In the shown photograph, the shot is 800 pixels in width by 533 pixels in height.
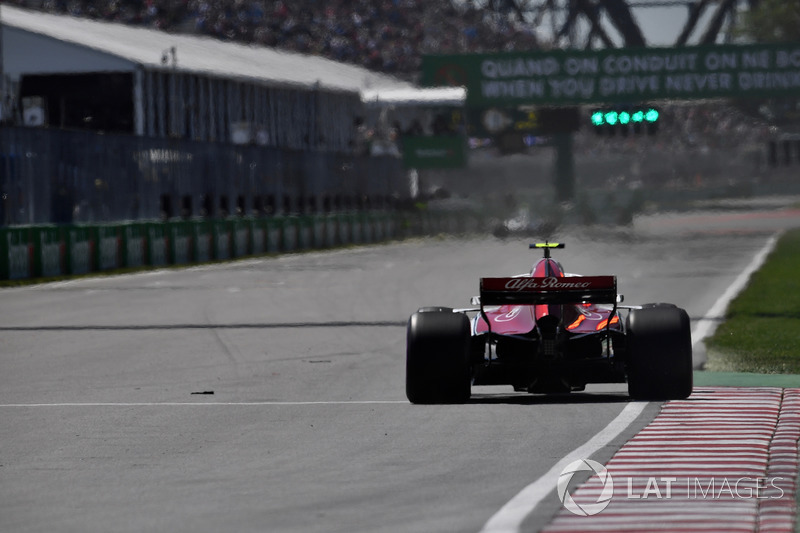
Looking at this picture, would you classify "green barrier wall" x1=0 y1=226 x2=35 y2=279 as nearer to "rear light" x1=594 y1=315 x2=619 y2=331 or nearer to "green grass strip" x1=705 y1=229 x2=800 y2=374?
"green grass strip" x1=705 y1=229 x2=800 y2=374

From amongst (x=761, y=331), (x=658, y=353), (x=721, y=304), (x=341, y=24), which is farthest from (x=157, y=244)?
(x=341, y=24)

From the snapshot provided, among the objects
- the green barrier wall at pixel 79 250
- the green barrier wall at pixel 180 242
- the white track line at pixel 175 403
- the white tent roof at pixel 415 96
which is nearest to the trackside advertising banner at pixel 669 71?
the white tent roof at pixel 415 96

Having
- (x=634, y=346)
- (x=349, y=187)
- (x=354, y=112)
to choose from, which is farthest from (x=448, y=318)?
(x=354, y=112)

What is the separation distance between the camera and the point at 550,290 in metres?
11.7

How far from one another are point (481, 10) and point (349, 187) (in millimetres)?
28878

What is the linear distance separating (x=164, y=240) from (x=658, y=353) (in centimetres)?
2915

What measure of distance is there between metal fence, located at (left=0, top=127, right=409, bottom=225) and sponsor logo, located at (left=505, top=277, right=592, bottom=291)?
25.1 meters

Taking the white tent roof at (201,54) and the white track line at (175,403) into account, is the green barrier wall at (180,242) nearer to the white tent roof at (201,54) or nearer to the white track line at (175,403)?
the white tent roof at (201,54)

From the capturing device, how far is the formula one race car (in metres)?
11.4

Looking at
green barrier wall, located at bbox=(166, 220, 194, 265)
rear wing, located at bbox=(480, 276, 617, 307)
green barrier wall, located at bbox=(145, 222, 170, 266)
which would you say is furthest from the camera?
green barrier wall, located at bbox=(166, 220, 194, 265)

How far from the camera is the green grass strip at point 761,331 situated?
15867 mm

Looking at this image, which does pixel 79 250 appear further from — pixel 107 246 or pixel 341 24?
pixel 341 24

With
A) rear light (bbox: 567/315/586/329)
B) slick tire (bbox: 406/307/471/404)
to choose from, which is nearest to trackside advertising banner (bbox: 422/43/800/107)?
rear light (bbox: 567/315/586/329)

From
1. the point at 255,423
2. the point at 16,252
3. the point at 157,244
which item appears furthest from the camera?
the point at 157,244
